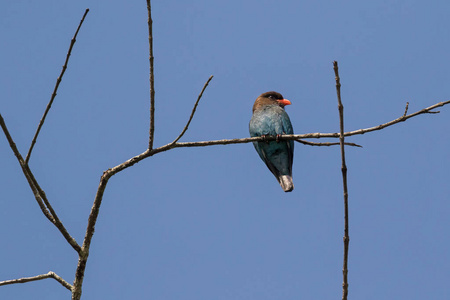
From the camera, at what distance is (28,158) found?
3.41 m

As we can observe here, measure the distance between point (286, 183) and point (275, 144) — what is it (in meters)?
0.49

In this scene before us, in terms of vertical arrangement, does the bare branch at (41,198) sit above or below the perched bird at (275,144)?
below

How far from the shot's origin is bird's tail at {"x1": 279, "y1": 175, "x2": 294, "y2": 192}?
7.78 meters

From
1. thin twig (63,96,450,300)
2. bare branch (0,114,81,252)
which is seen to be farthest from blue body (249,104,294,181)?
bare branch (0,114,81,252)

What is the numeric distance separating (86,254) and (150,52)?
1.17m

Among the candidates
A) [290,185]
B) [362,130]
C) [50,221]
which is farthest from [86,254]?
[290,185]

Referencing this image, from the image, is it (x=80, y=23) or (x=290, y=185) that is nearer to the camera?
(x=80, y=23)

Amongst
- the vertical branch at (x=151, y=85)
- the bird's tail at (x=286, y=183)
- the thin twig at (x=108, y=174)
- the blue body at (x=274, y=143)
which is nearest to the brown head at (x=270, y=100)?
the blue body at (x=274, y=143)

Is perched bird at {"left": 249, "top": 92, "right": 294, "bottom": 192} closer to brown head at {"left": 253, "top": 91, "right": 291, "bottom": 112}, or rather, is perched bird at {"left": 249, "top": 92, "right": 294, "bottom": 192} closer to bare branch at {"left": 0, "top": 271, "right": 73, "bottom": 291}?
brown head at {"left": 253, "top": 91, "right": 291, "bottom": 112}

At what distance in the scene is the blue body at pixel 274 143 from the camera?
7840mm

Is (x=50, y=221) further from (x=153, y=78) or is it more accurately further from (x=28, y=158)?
(x=153, y=78)

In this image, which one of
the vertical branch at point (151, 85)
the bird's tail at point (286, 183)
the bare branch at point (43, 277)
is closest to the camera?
the bare branch at point (43, 277)

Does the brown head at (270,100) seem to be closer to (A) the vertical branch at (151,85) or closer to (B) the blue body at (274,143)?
(B) the blue body at (274,143)

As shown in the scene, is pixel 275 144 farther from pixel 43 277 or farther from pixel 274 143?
pixel 43 277
